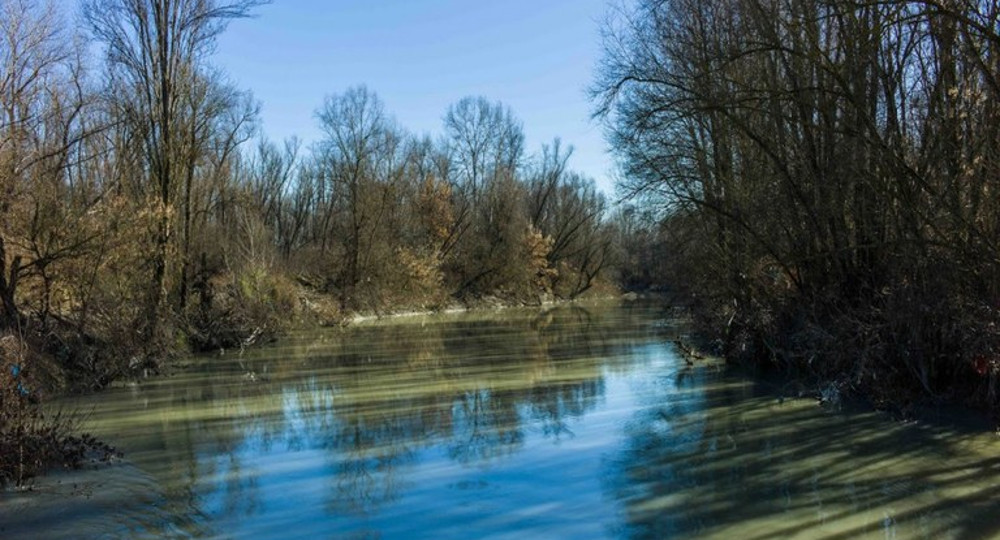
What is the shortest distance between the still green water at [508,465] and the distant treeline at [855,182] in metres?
1.16

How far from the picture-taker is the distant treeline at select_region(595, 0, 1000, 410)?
9.56m

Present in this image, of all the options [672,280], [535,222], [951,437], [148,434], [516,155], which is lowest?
[951,437]

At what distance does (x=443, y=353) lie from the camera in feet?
69.0

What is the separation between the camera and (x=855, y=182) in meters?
12.2

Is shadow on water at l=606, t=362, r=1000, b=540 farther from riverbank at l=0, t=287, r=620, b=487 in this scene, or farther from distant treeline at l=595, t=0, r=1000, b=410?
riverbank at l=0, t=287, r=620, b=487

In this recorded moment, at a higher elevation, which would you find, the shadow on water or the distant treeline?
the distant treeline

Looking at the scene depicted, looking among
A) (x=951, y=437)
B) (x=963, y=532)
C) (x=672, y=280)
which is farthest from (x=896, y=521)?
(x=672, y=280)

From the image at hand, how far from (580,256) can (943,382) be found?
167 feet

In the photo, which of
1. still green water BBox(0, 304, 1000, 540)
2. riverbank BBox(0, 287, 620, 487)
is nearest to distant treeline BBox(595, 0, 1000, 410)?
still green water BBox(0, 304, 1000, 540)

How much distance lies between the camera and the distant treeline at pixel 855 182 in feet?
31.4

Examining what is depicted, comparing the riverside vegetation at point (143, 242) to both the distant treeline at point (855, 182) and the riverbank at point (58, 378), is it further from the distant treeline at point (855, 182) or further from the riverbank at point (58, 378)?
the distant treeline at point (855, 182)

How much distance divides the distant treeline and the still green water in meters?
1.16

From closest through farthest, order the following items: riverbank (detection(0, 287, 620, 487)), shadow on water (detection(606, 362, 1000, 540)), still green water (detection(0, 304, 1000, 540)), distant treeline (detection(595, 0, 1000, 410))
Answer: shadow on water (detection(606, 362, 1000, 540)) → still green water (detection(0, 304, 1000, 540)) → riverbank (detection(0, 287, 620, 487)) → distant treeline (detection(595, 0, 1000, 410))

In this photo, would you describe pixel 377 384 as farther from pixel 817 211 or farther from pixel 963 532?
pixel 963 532
